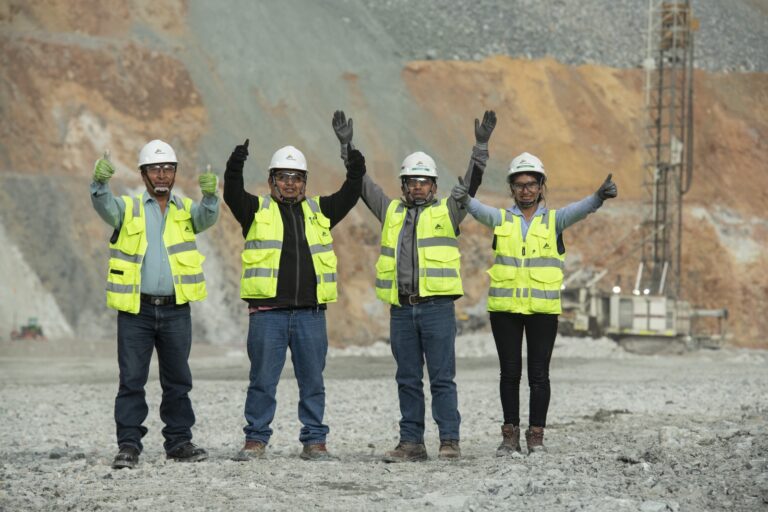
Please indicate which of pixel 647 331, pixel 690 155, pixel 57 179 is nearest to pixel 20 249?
pixel 57 179

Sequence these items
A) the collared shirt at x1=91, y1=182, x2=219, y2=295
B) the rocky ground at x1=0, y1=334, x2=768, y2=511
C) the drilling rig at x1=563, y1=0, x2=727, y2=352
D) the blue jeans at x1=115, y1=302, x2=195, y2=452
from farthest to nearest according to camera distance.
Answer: the drilling rig at x1=563, y1=0, x2=727, y2=352 < the blue jeans at x1=115, y1=302, x2=195, y2=452 < the collared shirt at x1=91, y1=182, x2=219, y2=295 < the rocky ground at x1=0, y1=334, x2=768, y2=511

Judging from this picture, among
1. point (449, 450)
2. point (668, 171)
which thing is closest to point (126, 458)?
point (449, 450)

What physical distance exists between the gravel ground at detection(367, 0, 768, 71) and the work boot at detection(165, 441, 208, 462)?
3270cm

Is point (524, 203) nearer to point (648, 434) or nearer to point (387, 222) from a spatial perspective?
point (387, 222)

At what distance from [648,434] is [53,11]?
1136 inches

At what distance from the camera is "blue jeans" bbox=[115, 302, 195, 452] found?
8438 millimetres

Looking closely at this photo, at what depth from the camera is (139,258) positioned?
27.7ft

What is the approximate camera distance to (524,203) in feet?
29.5

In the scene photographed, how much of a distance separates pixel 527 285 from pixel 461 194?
0.81m

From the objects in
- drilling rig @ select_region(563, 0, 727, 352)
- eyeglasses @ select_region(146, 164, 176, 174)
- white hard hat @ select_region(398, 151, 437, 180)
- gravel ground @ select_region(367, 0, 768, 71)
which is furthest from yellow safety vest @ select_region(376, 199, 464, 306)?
gravel ground @ select_region(367, 0, 768, 71)

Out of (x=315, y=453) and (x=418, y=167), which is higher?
(x=418, y=167)

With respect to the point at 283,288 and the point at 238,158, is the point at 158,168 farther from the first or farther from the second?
the point at 283,288

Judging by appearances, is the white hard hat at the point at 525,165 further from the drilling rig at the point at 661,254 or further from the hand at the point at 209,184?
the drilling rig at the point at 661,254

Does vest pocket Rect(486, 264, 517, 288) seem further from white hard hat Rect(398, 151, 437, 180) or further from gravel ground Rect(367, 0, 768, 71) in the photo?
gravel ground Rect(367, 0, 768, 71)
